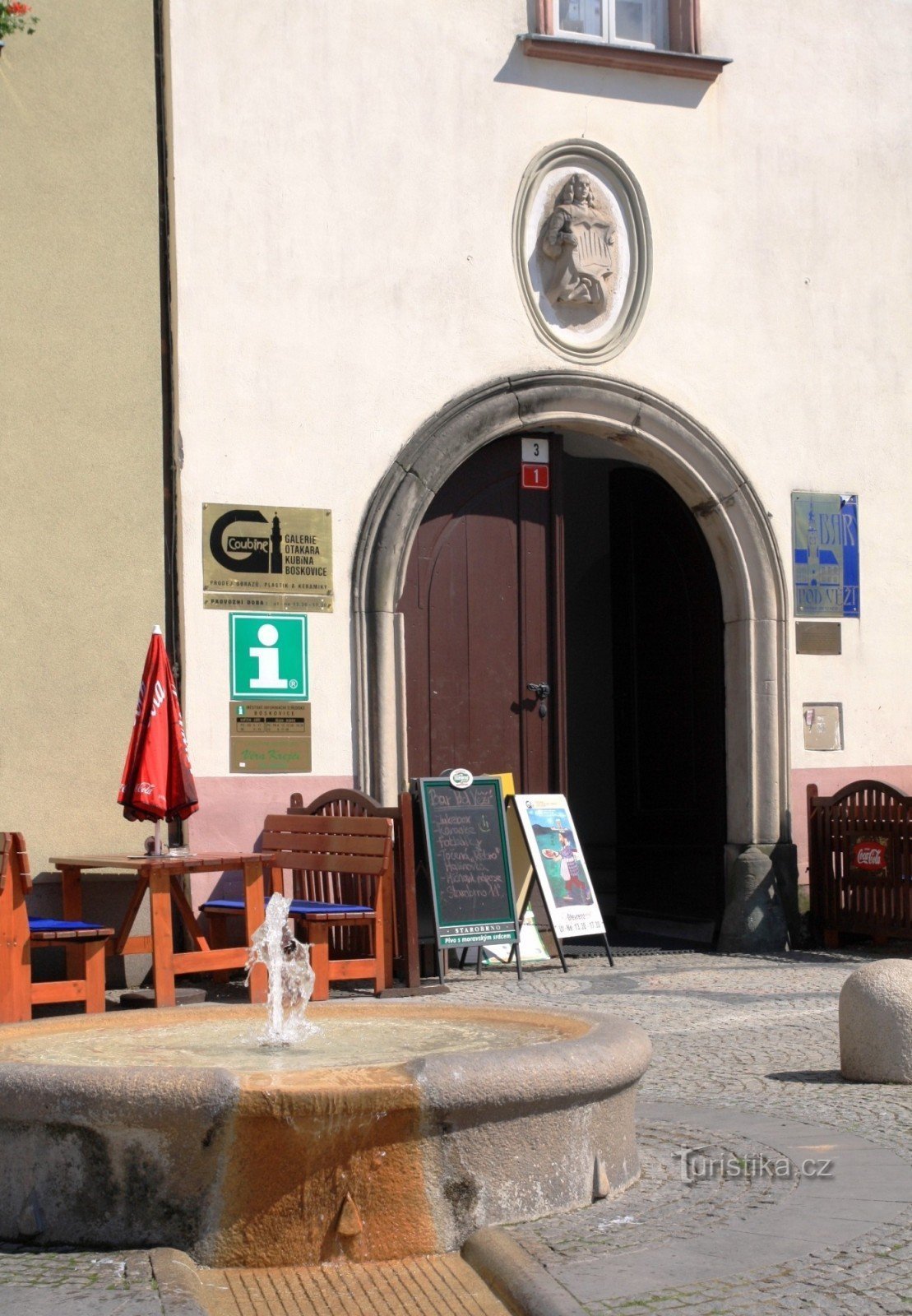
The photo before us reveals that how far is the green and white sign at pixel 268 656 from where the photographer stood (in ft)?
31.9

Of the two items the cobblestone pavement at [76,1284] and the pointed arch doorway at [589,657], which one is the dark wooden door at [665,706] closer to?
the pointed arch doorway at [589,657]

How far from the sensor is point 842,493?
11727 millimetres

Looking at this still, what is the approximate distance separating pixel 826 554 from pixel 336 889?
428 cm

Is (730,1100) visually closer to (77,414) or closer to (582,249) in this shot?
(77,414)

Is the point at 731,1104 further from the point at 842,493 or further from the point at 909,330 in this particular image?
the point at 909,330

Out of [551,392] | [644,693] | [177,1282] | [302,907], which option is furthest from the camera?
[644,693]

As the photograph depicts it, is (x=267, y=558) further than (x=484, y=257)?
No

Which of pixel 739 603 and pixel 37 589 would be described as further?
pixel 739 603

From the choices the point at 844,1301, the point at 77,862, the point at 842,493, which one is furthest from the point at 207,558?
the point at 844,1301

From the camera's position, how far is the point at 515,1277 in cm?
394

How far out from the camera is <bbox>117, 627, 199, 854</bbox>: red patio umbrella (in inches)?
329

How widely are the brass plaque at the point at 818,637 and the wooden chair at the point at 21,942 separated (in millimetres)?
5489

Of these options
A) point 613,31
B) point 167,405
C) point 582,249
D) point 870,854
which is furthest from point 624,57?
point 870,854

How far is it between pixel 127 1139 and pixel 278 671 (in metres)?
5.77
